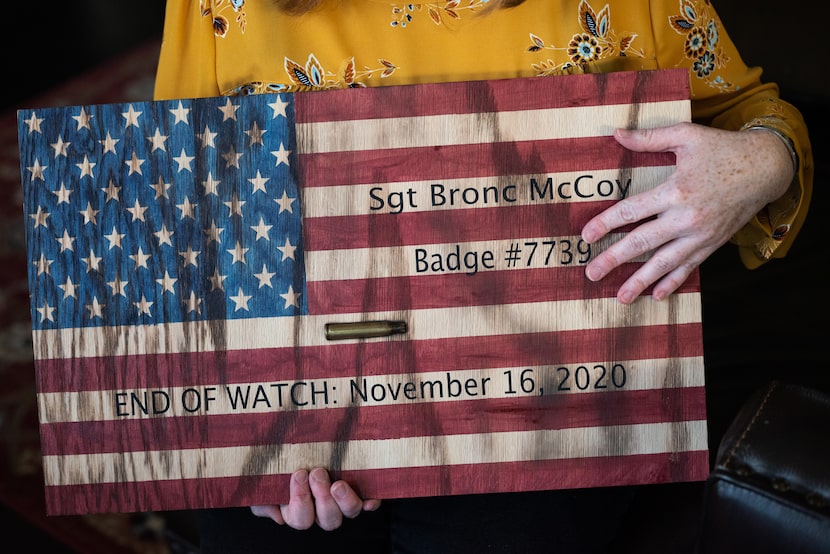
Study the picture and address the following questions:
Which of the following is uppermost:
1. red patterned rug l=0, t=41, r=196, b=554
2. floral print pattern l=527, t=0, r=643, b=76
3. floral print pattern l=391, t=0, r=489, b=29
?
floral print pattern l=391, t=0, r=489, b=29

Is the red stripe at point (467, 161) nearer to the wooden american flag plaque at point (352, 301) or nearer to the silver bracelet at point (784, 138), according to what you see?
the wooden american flag plaque at point (352, 301)

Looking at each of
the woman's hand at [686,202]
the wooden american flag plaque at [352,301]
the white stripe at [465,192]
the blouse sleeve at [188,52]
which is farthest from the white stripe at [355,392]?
the blouse sleeve at [188,52]

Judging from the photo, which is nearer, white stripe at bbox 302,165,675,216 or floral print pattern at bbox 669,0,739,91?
white stripe at bbox 302,165,675,216

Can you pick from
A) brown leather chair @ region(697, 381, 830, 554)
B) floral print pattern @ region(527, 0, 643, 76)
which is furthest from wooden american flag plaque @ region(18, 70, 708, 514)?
brown leather chair @ region(697, 381, 830, 554)

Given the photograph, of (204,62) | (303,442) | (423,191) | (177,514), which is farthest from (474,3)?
(177,514)

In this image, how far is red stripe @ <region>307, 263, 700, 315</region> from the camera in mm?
1050

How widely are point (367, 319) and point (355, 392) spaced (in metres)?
0.10

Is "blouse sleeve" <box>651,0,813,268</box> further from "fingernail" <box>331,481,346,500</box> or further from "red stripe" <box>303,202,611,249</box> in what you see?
"fingernail" <box>331,481,346,500</box>

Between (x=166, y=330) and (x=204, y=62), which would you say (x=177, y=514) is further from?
(x=204, y=62)

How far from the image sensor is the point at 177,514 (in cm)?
150

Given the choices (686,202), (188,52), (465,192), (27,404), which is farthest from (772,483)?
(27,404)

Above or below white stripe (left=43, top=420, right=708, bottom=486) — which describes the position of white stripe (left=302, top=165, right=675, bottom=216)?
above

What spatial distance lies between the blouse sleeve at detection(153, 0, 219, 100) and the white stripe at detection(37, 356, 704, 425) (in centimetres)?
46

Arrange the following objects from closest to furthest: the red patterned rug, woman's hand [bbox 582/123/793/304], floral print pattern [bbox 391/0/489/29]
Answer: woman's hand [bbox 582/123/793/304] < floral print pattern [bbox 391/0/489/29] < the red patterned rug
